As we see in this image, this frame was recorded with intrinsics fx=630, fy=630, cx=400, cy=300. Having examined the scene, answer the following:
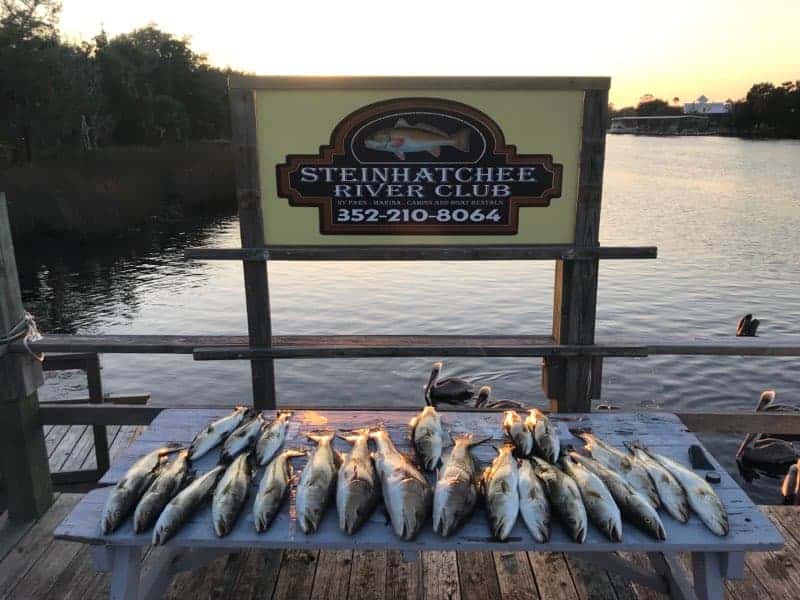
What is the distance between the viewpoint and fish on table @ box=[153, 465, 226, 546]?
3514 millimetres

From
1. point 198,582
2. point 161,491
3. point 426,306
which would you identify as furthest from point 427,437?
point 426,306

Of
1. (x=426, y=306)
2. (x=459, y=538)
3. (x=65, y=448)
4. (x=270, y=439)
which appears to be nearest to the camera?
(x=459, y=538)

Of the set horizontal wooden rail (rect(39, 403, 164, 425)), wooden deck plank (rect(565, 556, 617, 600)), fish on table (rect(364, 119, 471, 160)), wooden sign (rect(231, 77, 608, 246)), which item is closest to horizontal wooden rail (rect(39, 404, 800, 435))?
horizontal wooden rail (rect(39, 403, 164, 425))

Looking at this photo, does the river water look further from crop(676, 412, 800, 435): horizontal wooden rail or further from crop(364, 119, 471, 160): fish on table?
crop(364, 119, 471, 160): fish on table

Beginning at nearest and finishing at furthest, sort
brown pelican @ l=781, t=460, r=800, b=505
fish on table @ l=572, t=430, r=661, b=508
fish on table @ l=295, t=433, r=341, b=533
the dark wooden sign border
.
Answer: fish on table @ l=295, t=433, r=341, b=533 → fish on table @ l=572, t=430, r=661, b=508 → the dark wooden sign border → brown pelican @ l=781, t=460, r=800, b=505

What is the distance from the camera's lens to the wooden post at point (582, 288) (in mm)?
5270

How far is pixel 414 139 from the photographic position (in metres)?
5.26

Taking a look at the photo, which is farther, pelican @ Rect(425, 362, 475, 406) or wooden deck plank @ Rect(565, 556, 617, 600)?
pelican @ Rect(425, 362, 475, 406)

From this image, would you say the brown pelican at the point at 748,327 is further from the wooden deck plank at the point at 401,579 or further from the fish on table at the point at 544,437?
the wooden deck plank at the point at 401,579

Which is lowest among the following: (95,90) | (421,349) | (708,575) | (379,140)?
(708,575)

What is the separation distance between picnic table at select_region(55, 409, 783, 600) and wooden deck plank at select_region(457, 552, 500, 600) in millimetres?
707

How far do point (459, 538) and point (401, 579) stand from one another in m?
1.57

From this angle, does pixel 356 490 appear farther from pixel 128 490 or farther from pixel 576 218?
pixel 576 218

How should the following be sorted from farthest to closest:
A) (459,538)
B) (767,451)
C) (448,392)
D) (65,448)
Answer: (448,392) → (767,451) → (65,448) → (459,538)
